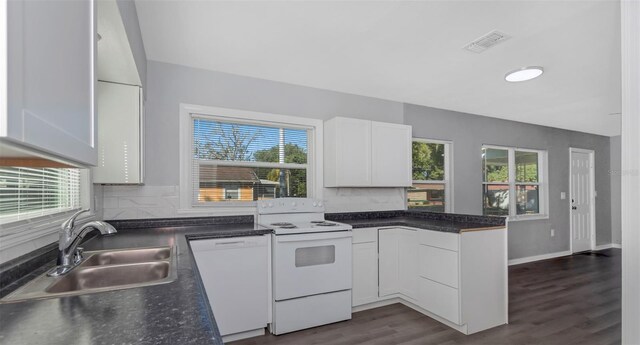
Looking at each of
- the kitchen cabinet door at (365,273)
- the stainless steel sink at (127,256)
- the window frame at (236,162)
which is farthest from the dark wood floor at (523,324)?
the window frame at (236,162)

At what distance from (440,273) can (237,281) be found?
1.77 metres

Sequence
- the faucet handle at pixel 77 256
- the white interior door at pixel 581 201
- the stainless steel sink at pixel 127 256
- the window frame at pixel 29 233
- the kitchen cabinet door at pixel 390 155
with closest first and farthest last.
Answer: the window frame at pixel 29 233
the faucet handle at pixel 77 256
the stainless steel sink at pixel 127 256
the kitchen cabinet door at pixel 390 155
the white interior door at pixel 581 201

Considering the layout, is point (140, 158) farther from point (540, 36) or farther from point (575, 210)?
point (575, 210)

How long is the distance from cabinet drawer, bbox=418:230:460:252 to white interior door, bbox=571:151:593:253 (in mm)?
4694

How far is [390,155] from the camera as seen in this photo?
3.77 m

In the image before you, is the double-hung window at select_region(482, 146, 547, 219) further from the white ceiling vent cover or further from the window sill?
the white ceiling vent cover

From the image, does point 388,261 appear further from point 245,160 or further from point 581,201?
point 581,201

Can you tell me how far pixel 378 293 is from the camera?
3.23 m

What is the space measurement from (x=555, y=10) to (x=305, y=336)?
300 centimetres

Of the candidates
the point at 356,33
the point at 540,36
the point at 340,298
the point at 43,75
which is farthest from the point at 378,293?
the point at 43,75

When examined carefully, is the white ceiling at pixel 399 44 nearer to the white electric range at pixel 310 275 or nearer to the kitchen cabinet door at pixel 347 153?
the kitchen cabinet door at pixel 347 153

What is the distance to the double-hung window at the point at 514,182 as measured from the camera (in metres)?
5.09

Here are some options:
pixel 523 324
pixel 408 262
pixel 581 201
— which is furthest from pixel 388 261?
pixel 581 201

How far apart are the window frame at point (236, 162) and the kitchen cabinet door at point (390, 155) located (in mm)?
619
